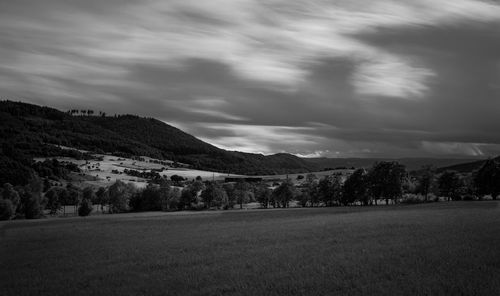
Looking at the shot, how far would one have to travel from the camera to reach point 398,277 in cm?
2367

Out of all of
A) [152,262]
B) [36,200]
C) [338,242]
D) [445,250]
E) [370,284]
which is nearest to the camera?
[370,284]

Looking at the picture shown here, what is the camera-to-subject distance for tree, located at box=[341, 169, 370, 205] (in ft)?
443

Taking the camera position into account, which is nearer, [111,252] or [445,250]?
[445,250]

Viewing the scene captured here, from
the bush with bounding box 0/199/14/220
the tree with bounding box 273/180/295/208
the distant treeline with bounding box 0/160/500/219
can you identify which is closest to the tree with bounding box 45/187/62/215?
the distant treeline with bounding box 0/160/500/219

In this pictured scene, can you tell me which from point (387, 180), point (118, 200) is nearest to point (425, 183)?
point (387, 180)

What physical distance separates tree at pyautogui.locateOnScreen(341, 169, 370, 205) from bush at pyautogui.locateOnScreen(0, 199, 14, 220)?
284ft

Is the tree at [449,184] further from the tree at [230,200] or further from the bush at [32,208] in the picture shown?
the bush at [32,208]

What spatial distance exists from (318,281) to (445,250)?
9724mm

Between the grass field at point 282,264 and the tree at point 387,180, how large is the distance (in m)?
82.5

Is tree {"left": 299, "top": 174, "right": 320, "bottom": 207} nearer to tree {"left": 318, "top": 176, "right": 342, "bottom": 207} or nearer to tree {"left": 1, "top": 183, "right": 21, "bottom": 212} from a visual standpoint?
tree {"left": 318, "top": 176, "right": 342, "bottom": 207}

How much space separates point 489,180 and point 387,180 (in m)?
23.9

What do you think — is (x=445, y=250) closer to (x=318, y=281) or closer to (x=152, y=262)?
(x=318, y=281)

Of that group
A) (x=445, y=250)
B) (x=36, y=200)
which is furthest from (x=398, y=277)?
(x=36, y=200)

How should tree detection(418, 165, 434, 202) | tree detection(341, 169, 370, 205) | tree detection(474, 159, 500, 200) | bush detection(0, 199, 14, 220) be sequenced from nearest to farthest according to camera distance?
tree detection(474, 159, 500, 200), bush detection(0, 199, 14, 220), tree detection(341, 169, 370, 205), tree detection(418, 165, 434, 202)
